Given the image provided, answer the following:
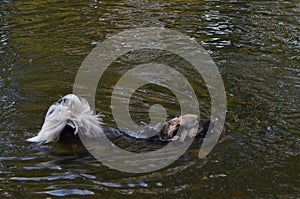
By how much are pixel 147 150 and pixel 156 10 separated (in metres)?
7.19

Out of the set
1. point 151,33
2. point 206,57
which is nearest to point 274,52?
point 206,57

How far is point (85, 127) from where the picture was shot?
19.4 ft

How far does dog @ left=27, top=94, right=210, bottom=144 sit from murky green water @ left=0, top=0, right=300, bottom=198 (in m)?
0.19

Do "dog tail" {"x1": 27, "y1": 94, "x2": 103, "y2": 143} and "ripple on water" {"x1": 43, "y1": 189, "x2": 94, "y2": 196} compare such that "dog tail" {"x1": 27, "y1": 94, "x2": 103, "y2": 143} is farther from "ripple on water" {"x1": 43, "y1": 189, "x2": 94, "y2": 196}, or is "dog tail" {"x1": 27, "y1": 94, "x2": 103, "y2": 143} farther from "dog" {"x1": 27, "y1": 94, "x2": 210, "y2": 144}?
"ripple on water" {"x1": 43, "y1": 189, "x2": 94, "y2": 196}

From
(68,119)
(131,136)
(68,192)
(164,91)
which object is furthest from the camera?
(164,91)

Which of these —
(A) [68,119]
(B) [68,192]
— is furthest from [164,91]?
(B) [68,192]

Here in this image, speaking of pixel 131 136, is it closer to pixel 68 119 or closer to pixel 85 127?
pixel 85 127

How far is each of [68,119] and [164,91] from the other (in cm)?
236

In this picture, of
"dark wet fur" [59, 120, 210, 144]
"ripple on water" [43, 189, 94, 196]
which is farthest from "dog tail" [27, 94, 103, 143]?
"ripple on water" [43, 189, 94, 196]

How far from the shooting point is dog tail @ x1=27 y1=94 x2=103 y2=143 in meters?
5.83

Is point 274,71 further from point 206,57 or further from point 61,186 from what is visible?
point 61,186

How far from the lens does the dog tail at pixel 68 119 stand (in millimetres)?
5832

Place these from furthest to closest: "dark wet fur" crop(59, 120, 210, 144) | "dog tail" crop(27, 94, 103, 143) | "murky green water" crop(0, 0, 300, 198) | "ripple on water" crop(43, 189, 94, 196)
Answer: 1. "dark wet fur" crop(59, 120, 210, 144)
2. "dog tail" crop(27, 94, 103, 143)
3. "murky green water" crop(0, 0, 300, 198)
4. "ripple on water" crop(43, 189, 94, 196)

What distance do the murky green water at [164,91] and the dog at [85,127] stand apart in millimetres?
186
